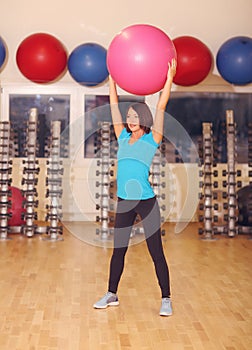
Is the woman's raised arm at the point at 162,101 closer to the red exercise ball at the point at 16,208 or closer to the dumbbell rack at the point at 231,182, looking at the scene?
the dumbbell rack at the point at 231,182

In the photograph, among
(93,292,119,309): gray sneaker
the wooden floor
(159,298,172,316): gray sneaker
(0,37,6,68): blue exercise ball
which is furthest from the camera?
(0,37,6,68): blue exercise ball

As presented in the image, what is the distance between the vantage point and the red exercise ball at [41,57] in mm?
7215

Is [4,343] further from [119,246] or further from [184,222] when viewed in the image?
[184,222]

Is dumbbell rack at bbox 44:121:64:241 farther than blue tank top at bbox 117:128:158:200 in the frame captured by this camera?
Yes

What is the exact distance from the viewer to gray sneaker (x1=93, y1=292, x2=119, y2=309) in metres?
4.00

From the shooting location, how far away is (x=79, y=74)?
289 inches

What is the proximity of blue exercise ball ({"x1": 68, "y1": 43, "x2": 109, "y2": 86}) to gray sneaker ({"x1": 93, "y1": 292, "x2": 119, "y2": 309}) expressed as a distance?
3769 mm

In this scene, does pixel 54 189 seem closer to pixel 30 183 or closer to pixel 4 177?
pixel 30 183

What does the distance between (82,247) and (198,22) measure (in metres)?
3.42

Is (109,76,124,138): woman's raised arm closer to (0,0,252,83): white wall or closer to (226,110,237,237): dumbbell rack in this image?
(226,110,237,237): dumbbell rack

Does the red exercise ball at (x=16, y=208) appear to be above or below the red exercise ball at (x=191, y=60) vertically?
below

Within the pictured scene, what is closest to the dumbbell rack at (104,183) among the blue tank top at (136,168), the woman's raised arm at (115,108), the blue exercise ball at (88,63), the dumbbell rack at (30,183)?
the dumbbell rack at (30,183)

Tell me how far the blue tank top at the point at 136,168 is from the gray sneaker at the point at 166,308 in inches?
26.5

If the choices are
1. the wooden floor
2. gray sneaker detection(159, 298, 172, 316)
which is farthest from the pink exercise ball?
the wooden floor
